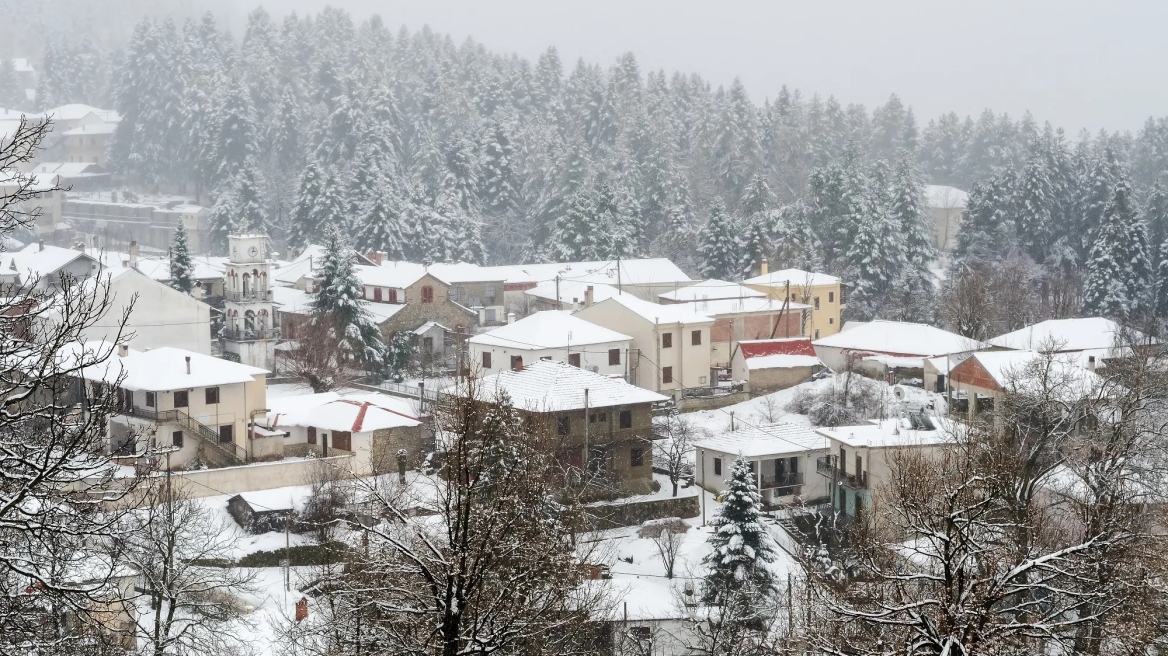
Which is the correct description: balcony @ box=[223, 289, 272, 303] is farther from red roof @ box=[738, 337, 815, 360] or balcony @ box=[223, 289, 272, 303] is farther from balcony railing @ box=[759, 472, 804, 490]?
balcony railing @ box=[759, 472, 804, 490]

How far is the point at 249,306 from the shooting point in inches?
1839

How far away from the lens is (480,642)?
9.67m

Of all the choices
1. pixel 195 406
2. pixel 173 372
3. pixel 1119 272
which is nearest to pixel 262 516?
pixel 195 406

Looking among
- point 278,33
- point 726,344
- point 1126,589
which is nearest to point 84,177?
point 278,33

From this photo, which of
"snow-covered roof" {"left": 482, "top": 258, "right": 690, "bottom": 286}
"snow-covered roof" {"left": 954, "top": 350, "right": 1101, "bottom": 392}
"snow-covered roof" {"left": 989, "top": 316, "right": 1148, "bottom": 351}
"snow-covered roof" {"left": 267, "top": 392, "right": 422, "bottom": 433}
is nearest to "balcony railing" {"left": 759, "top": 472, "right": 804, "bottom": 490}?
"snow-covered roof" {"left": 954, "top": 350, "right": 1101, "bottom": 392}

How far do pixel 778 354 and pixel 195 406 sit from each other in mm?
17843

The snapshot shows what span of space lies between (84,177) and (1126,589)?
82036 millimetres

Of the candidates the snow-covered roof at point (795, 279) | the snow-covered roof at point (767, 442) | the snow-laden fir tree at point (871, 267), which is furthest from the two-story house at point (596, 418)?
the snow-laden fir tree at point (871, 267)

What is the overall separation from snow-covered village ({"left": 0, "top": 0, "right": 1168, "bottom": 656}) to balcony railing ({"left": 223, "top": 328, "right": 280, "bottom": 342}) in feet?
0.34

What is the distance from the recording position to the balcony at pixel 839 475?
32250 millimetres

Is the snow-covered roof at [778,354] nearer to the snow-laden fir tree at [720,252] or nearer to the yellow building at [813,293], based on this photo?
the yellow building at [813,293]

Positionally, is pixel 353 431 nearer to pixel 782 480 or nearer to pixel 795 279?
pixel 782 480

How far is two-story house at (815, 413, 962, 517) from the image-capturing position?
31.7 meters

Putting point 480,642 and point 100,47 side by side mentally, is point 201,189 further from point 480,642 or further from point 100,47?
point 480,642
